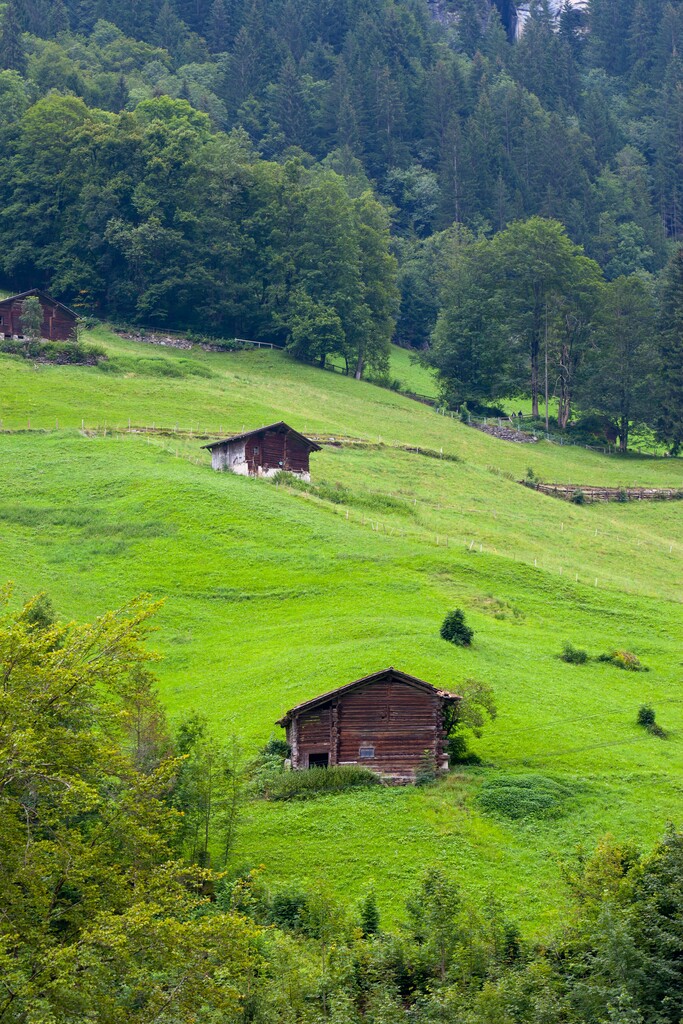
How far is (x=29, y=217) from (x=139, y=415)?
142ft

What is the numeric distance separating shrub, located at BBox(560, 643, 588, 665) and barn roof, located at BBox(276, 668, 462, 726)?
479 inches

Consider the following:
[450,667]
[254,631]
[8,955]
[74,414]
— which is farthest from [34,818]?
[74,414]

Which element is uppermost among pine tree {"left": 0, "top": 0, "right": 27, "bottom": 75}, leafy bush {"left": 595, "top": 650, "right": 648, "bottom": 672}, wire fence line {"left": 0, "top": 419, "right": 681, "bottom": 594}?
pine tree {"left": 0, "top": 0, "right": 27, "bottom": 75}

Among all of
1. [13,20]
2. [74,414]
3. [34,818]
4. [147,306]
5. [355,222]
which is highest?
[13,20]

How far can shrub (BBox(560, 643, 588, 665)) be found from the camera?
59.4 m

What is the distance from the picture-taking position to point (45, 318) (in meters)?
115

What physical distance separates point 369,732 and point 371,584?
1887 centimetres

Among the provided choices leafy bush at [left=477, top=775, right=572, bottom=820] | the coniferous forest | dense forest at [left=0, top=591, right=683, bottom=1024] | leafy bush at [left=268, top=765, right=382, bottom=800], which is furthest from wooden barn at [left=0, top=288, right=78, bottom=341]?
dense forest at [left=0, top=591, right=683, bottom=1024]

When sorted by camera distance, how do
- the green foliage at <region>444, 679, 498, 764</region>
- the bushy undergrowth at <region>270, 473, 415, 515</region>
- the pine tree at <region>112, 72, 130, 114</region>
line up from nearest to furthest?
the green foliage at <region>444, 679, 498, 764</region> → the bushy undergrowth at <region>270, 473, 415, 515</region> → the pine tree at <region>112, 72, 130, 114</region>

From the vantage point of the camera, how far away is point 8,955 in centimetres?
2878

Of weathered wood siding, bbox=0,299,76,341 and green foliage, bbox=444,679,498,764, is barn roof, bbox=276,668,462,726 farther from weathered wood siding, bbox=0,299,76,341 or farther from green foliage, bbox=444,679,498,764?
weathered wood siding, bbox=0,299,76,341

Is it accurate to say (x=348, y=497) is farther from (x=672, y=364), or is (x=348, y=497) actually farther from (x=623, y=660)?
(x=672, y=364)

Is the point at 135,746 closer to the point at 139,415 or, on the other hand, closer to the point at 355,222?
the point at 139,415

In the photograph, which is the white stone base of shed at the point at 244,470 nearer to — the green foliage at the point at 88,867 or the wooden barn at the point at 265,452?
the wooden barn at the point at 265,452
